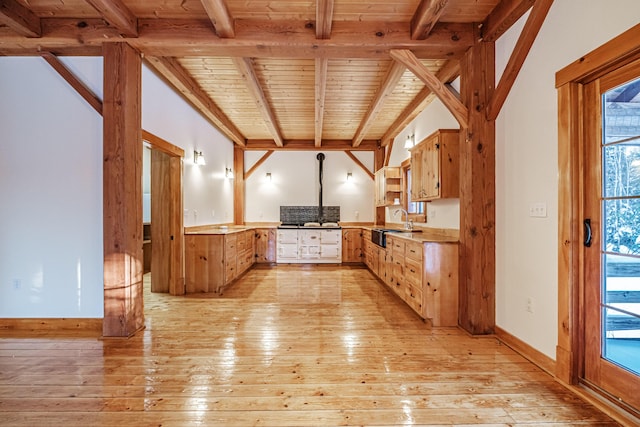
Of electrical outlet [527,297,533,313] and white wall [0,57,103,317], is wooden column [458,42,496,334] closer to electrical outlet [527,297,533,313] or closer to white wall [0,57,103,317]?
electrical outlet [527,297,533,313]

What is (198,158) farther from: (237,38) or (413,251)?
(413,251)

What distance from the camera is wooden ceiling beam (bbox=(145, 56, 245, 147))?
346 cm

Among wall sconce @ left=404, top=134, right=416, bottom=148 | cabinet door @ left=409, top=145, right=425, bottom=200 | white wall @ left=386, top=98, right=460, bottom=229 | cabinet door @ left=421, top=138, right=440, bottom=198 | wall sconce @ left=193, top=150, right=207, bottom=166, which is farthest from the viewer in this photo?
wall sconce @ left=404, top=134, right=416, bottom=148

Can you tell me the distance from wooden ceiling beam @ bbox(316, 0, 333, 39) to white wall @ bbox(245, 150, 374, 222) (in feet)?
15.2

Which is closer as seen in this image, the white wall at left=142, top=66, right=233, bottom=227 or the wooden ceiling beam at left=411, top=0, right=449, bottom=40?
the wooden ceiling beam at left=411, top=0, right=449, bottom=40

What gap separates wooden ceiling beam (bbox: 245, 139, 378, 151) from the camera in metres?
7.16

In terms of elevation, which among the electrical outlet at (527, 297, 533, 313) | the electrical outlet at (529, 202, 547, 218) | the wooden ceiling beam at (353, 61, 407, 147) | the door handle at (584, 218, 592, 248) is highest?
the wooden ceiling beam at (353, 61, 407, 147)

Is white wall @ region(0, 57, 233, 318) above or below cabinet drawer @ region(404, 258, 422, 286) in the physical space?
above

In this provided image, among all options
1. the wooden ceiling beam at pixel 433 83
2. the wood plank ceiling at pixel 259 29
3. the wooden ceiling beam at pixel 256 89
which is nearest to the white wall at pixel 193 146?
the wood plank ceiling at pixel 259 29

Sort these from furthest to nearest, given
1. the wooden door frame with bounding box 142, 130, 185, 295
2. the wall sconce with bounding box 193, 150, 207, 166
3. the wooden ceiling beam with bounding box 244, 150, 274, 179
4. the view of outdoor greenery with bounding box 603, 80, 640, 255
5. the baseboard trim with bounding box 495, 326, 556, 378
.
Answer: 1. the wooden ceiling beam with bounding box 244, 150, 274, 179
2. the wall sconce with bounding box 193, 150, 207, 166
3. the wooden door frame with bounding box 142, 130, 185, 295
4. the baseboard trim with bounding box 495, 326, 556, 378
5. the view of outdoor greenery with bounding box 603, 80, 640, 255

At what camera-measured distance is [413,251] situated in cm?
342

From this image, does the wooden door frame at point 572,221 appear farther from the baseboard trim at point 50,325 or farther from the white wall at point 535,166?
the baseboard trim at point 50,325

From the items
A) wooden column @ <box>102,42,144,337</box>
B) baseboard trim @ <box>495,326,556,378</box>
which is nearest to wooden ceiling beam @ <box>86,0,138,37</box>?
wooden column @ <box>102,42,144,337</box>

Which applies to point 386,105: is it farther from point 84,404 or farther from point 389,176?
point 84,404
